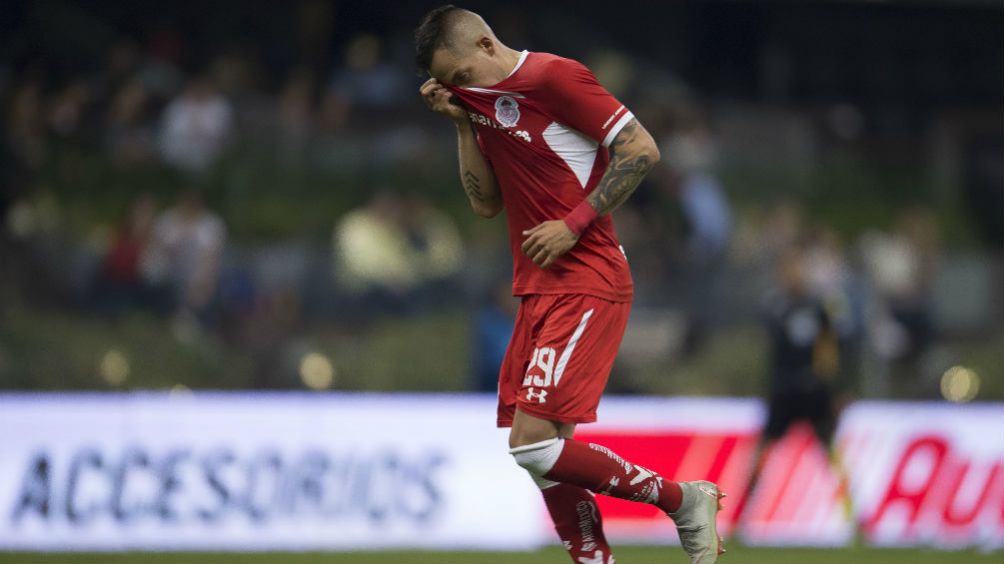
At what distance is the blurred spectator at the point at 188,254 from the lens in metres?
11.4

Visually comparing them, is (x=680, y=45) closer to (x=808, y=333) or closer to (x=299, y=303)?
(x=808, y=333)

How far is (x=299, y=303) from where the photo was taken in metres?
11.5

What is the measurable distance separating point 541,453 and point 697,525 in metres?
0.67

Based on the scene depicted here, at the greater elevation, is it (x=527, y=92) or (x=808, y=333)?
(x=527, y=92)

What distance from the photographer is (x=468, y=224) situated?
1197 cm

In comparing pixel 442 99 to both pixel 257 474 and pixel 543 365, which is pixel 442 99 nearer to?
pixel 543 365

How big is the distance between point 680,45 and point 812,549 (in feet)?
16.1

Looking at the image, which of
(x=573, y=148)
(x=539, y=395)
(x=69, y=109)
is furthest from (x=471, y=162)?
(x=69, y=109)

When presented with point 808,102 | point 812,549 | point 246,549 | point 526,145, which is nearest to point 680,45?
point 808,102

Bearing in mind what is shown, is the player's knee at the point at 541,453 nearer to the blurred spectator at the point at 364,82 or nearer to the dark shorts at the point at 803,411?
the dark shorts at the point at 803,411

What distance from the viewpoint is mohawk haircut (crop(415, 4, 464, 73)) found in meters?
5.19

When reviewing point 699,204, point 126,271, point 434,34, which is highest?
point 434,34

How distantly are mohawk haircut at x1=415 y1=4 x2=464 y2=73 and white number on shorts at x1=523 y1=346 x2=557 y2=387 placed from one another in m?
1.13

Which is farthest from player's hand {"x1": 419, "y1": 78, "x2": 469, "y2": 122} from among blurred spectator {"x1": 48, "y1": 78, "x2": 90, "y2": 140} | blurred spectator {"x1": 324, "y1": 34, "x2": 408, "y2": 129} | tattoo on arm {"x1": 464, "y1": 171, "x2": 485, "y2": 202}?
blurred spectator {"x1": 48, "y1": 78, "x2": 90, "y2": 140}
